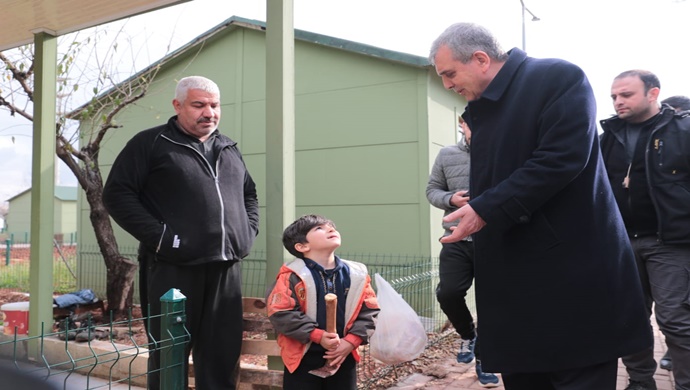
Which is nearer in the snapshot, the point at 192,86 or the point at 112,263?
the point at 192,86

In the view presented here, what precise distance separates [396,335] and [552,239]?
1898 mm

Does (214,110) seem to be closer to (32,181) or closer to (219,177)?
(219,177)

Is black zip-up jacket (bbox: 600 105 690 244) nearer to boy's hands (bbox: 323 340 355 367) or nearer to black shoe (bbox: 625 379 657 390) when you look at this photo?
black shoe (bbox: 625 379 657 390)

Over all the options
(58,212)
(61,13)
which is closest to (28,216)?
(58,212)

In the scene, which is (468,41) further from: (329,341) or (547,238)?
(329,341)

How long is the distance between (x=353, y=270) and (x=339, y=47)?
17.8 feet

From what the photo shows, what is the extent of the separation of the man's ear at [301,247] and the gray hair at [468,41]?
129 centimetres

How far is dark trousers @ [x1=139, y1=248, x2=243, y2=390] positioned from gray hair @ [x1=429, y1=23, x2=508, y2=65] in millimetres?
1680

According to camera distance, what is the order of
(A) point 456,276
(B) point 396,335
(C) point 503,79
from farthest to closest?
(A) point 456,276 → (B) point 396,335 → (C) point 503,79

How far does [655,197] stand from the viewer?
3.27 m

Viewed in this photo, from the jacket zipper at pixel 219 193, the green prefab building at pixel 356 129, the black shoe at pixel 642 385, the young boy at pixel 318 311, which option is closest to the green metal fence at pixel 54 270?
the green prefab building at pixel 356 129

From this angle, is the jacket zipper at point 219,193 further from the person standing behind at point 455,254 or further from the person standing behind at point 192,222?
the person standing behind at point 455,254

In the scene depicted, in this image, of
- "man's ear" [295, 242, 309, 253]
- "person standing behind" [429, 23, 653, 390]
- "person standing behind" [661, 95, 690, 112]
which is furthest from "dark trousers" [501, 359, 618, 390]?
"person standing behind" [661, 95, 690, 112]

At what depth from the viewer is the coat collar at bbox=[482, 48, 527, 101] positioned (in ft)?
6.68
